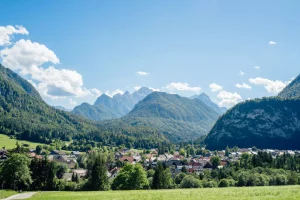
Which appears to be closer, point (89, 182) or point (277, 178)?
point (89, 182)

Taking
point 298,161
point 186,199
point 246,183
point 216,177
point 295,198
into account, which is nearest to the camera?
point 295,198

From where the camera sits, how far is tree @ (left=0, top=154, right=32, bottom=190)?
63.0m

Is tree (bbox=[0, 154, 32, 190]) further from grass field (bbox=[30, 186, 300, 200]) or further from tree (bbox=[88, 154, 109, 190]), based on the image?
grass field (bbox=[30, 186, 300, 200])

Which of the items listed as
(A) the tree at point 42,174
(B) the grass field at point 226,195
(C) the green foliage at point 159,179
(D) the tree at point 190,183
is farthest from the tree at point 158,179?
(B) the grass field at point 226,195

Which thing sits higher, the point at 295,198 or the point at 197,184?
the point at 295,198

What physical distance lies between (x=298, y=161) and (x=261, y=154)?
56.2 feet

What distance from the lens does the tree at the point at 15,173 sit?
2479 inches

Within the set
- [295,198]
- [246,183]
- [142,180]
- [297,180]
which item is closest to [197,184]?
[246,183]

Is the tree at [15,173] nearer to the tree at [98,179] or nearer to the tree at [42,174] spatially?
the tree at [42,174]

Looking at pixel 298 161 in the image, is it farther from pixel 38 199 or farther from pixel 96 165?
pixel 38 199

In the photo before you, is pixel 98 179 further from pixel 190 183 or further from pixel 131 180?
pixel 190 183

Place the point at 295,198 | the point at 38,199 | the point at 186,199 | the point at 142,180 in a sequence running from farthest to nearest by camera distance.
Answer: the point at 142,180 < the point at 38,199 < the point at 186,199 < the point at 295,198

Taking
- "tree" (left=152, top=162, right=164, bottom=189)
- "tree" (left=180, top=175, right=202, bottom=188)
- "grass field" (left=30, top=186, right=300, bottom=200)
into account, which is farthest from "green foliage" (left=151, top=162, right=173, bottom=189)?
"grass field" (left=30, top=186, right=300, bottom=200)

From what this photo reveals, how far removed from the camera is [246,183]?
299 ft
